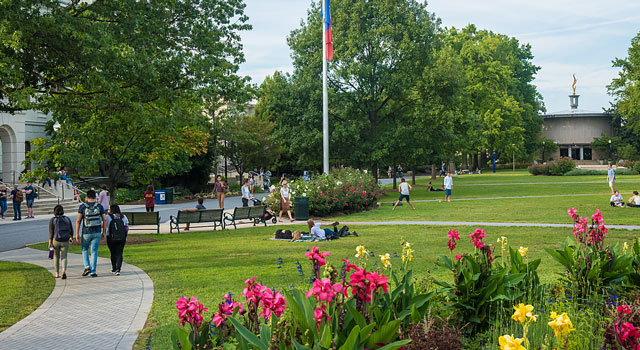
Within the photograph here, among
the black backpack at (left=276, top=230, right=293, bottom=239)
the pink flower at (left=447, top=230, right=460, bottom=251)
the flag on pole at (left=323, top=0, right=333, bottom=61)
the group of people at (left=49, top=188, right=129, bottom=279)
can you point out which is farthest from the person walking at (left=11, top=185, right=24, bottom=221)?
the pink flower at (left=447, top=230, right=460, bottom=251)

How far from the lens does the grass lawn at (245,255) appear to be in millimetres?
9172

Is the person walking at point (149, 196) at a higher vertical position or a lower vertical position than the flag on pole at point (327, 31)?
lower

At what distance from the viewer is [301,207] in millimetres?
22922

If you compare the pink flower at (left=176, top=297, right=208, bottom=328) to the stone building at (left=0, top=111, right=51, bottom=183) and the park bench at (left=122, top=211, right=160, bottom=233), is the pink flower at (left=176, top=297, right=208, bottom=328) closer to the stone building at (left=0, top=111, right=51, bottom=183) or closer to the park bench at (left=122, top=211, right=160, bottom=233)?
the park bench at (left=122, top=211, right=160, bottom=233)

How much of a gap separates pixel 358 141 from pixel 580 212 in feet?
53.8

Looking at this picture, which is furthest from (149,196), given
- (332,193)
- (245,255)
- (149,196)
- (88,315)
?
(88,315)

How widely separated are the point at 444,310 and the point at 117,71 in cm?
1074

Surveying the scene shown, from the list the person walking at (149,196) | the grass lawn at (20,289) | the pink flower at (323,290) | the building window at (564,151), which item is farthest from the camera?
the building window at (564,151)

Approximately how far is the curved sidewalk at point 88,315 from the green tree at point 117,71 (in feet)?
13.5

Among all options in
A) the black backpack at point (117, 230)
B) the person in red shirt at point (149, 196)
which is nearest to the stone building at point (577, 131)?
the person in red shirt at point (149, 196)

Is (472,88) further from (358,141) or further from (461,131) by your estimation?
(358,141)

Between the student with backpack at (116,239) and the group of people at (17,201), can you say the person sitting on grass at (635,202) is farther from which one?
the group of people at (17,201)

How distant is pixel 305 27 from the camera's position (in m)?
38.9

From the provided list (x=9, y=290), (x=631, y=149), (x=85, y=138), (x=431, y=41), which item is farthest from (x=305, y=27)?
(x=631, y=149)
